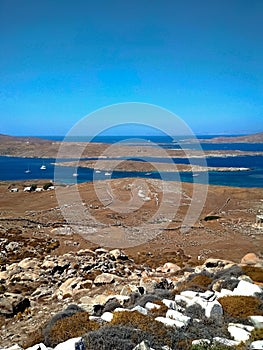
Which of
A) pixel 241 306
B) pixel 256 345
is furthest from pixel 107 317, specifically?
pixel 256 345

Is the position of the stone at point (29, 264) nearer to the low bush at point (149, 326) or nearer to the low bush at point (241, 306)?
the low bush at point (149, 326)

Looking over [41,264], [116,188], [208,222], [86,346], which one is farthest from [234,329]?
[116,188]

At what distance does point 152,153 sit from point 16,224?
309ft

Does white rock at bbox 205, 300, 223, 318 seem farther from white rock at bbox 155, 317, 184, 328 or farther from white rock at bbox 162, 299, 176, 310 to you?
white rock at bbox 155, 317, 184, 328

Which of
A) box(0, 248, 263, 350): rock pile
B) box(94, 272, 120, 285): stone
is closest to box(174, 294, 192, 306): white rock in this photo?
box(0, 248, 263, 350): rock pile

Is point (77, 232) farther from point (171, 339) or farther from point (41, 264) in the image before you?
point (171, 339)

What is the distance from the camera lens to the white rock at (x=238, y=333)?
249 inches

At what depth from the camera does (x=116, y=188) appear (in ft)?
145

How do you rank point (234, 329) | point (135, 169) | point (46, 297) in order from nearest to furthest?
point (234, 329) < point (46, 297) < point (135, 169)

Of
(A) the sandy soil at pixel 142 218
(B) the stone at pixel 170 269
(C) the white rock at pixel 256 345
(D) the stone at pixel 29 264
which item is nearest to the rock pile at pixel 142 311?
(C) the white rock at pixel 256 345

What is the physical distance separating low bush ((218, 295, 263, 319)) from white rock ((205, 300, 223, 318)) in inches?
9.2

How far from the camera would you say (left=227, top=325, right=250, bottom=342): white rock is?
20.7 feet

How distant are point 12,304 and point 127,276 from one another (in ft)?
16.4

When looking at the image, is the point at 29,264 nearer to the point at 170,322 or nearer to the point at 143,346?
the point at 170,322
